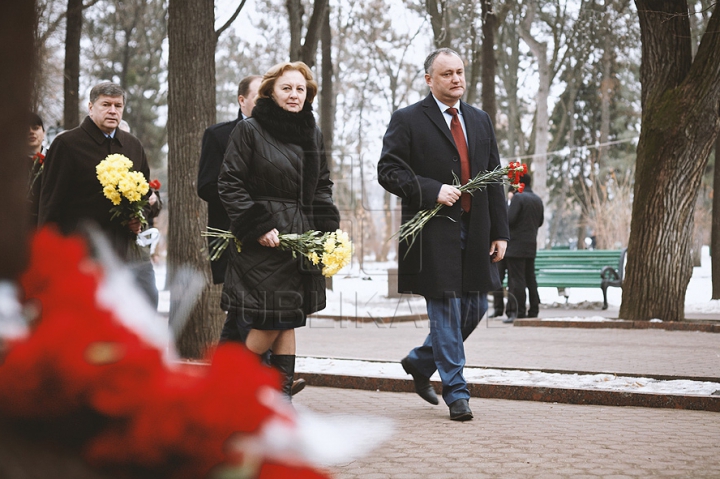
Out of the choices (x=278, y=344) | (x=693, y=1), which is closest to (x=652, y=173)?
(x=278, y=344)

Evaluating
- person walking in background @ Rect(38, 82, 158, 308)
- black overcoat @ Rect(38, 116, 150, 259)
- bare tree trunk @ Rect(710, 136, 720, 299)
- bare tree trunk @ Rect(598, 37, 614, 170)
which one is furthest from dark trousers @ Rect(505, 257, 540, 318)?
bare tree trunk @ Rect(598, 37, 614, 170)

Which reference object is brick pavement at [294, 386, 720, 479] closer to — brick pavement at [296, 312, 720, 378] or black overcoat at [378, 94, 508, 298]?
black overcoat at [378, 94, 508, 298]

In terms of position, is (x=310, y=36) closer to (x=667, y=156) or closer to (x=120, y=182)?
(x=667, y=156)

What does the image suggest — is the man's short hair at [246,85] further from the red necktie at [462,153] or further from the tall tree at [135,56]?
the tall tree at [135,56]

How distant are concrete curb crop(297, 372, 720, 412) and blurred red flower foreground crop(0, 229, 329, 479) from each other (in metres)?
6.40

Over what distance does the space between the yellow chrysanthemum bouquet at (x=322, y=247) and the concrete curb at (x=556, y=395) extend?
2.36 m

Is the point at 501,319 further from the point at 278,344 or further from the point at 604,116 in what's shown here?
the point at 604,116

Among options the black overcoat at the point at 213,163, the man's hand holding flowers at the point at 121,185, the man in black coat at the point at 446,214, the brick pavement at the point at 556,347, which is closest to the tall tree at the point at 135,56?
the brick pavement at the point at 556,347

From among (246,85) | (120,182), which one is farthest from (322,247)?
(246,85)

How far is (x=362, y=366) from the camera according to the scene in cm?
893

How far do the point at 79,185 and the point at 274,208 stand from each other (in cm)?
152

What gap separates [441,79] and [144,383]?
594 centimetres

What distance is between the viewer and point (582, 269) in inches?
769

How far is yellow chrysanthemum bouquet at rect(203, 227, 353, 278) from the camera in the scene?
18.5ft
